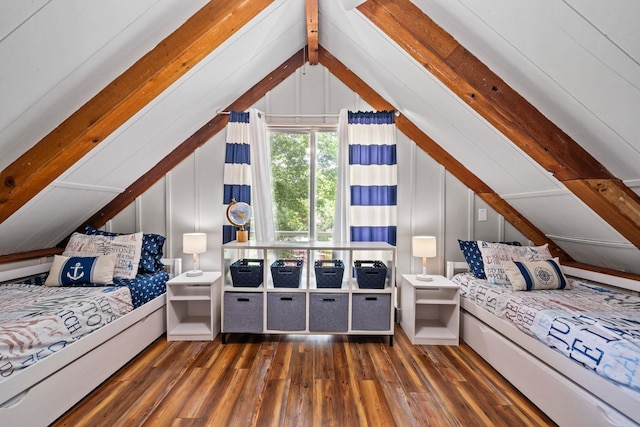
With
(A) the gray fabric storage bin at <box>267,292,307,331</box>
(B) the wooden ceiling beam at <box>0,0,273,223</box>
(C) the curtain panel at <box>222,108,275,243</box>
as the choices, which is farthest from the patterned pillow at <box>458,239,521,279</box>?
(B) the wooden ceiling beam at <box>0,0,273,223</box>

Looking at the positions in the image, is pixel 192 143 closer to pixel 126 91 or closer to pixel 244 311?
pixel 126 91

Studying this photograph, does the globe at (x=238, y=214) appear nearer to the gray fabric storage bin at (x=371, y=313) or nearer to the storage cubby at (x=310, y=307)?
the storage cubby at (x=310, y=307)

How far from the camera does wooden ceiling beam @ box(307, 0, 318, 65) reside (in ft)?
7.02

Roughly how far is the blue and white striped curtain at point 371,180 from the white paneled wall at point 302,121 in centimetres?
20

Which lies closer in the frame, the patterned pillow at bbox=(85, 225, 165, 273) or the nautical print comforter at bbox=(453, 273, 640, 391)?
the nautical print comforter at bbox=(453, 273, 640, 391)

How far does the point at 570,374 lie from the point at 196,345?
2512 millimetres

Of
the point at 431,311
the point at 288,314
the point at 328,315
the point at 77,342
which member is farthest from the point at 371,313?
the point at 77,342

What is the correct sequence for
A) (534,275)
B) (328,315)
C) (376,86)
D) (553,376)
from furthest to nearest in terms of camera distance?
(376,86) < (328,315) < (534,275) < (553,376)

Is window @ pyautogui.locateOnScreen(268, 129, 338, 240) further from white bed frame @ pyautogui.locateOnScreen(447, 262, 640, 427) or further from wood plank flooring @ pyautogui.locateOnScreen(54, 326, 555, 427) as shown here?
white bed frame @ pyautogui.locateOnScreen(447, 262, 640, 427)

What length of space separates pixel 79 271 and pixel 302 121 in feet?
7.65

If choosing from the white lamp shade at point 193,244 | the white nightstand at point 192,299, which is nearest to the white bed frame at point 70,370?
the white nightstand at point 192,299

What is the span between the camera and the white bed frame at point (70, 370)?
1.36 meters

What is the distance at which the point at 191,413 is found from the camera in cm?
163

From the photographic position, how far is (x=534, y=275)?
7.45 feet
